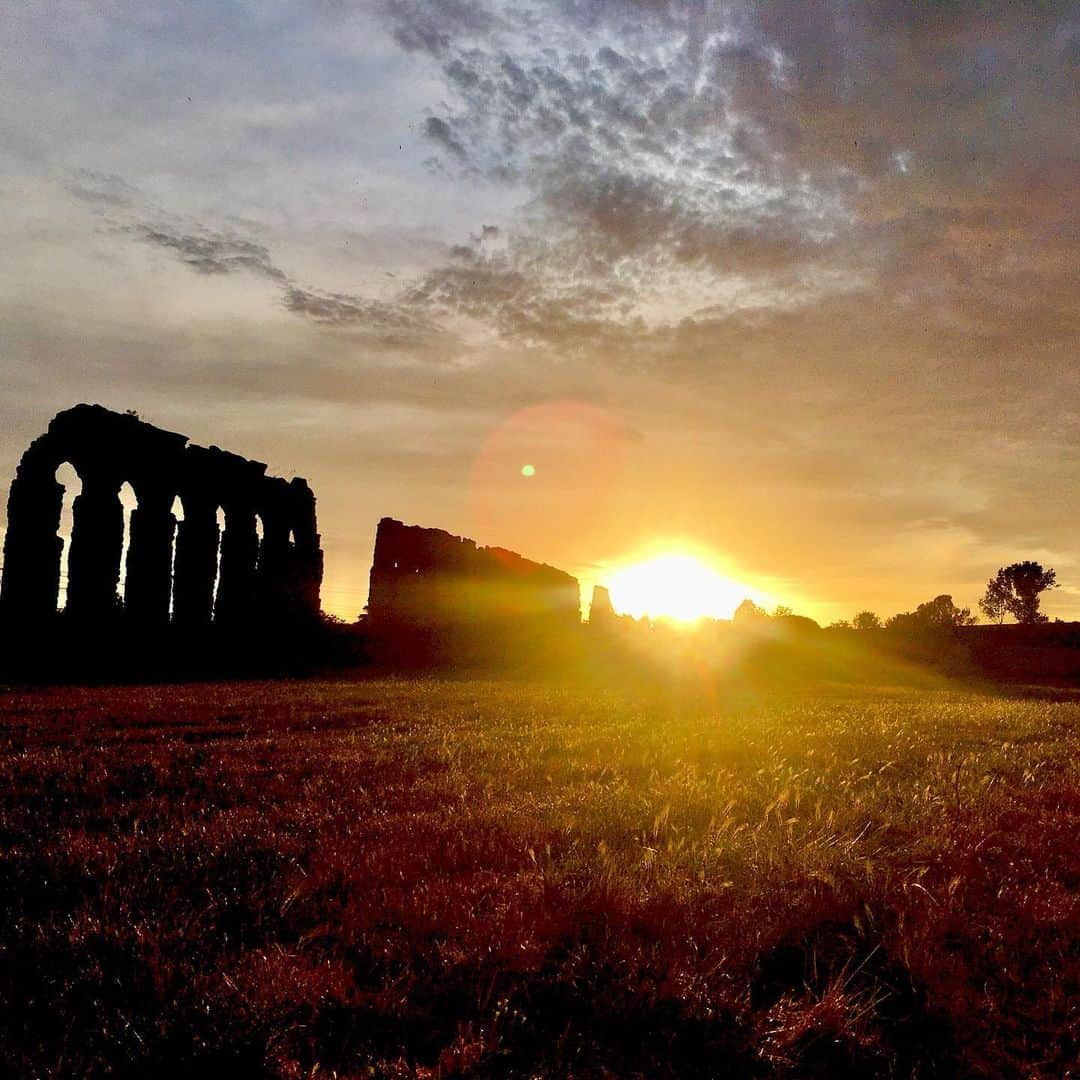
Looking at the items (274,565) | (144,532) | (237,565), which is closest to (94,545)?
(144,532)

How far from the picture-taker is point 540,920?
434 cm

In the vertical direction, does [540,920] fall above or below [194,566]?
below

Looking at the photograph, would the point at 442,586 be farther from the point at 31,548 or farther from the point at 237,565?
the point at 31,548

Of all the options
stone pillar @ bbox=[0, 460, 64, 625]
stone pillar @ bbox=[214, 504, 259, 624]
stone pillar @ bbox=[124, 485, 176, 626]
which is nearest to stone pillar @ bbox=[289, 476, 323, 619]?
stone pillar @ bbox=[214, 504, 259, 624]

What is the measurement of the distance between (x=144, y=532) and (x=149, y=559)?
1.35 meters

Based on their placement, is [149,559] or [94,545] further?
[149,559]

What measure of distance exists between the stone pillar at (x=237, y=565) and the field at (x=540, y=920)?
41.5 metres

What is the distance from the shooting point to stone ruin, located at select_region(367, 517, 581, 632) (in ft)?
167

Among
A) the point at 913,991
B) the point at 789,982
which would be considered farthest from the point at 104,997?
the point at 913,991

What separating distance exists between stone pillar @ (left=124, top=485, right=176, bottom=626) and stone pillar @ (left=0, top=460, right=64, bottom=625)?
345 centimetres

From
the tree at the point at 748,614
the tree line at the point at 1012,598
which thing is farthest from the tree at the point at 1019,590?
the tree at the point at 748,614

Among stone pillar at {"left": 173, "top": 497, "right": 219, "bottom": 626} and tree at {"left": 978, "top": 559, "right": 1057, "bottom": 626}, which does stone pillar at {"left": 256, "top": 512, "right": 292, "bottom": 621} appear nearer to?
stone pillar at {"left": 173, "top": 497, "right": 219, "bottom": 626}

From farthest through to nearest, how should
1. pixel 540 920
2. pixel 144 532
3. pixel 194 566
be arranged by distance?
1. pixel 194 566
2. pixel 144 532
3. pixel 540 920

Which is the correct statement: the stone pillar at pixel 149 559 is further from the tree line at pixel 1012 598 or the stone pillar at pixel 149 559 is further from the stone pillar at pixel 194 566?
the tree line at pixel 1012 598
